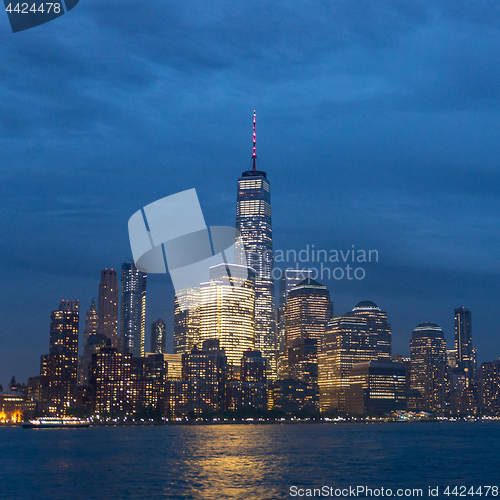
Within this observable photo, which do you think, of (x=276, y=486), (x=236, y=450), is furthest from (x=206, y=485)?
(x=236, y=450)

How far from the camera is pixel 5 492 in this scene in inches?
3081

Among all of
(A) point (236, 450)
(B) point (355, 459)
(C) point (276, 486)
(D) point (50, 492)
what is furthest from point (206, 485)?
(A) point (236, 450)

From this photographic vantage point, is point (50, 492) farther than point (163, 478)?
No

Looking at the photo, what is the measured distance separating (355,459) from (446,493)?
38.6 metres

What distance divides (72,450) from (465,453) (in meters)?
74.4

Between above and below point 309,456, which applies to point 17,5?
above

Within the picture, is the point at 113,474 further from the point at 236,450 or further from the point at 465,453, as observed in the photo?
the point at 465,453

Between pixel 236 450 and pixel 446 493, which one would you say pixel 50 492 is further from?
pixel 236 450

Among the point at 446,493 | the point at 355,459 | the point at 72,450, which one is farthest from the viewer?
the point at 72,450

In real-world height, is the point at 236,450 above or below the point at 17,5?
below

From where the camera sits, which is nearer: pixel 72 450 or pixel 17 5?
pixel 17 5

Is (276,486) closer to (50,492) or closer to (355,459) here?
(50,492)

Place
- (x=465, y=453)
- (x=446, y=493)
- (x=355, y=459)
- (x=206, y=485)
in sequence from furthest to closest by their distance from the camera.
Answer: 1. (x=465, y=453)
2. (x=355, y=459)
3. (x=206, y=485)
4. (x=446, y=493)

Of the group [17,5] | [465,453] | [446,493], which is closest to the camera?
[17,5]
